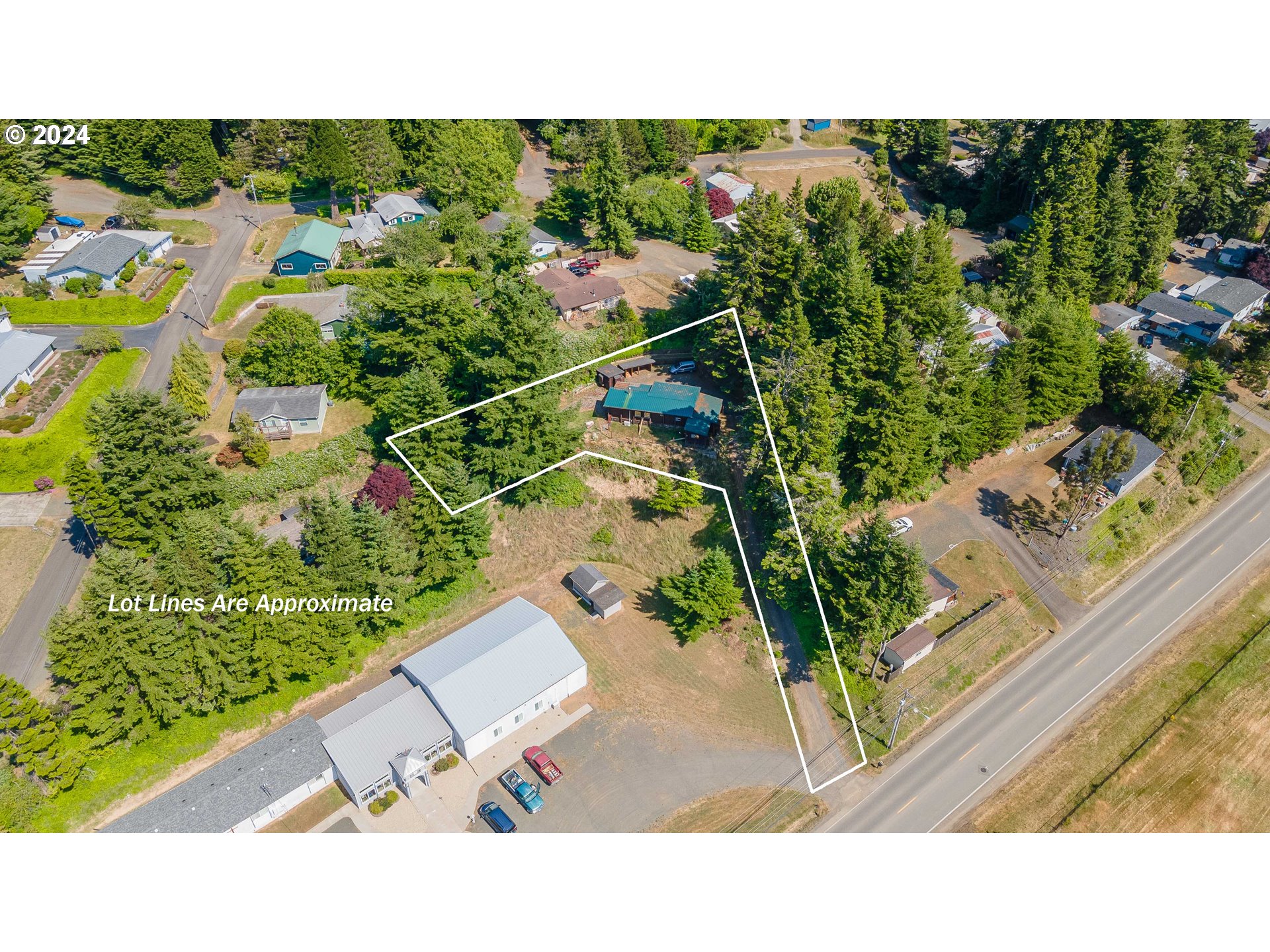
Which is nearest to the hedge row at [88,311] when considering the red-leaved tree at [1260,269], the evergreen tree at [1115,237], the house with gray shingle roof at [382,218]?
the house with gray shingle roof at [382,218]

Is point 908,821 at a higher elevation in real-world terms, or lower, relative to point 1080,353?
lower

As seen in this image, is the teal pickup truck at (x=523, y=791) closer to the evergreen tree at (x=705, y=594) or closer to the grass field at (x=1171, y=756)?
the evergreen tree at (x=705, y=594)

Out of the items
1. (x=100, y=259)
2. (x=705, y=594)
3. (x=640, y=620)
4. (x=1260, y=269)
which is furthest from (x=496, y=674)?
(x=1260, y=269)

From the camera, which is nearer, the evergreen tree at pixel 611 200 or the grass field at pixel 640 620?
the grass field at pixel 640 620

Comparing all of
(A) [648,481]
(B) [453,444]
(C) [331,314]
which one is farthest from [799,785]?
(C) [331,314]

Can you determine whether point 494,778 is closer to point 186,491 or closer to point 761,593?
point 761,593

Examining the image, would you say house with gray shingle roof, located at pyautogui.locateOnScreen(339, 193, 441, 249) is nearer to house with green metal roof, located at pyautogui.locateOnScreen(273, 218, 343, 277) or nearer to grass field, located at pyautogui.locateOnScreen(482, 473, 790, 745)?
house with green metal roof, located at pyautogui.locateOnScreen(273, 218, 343, 277)
